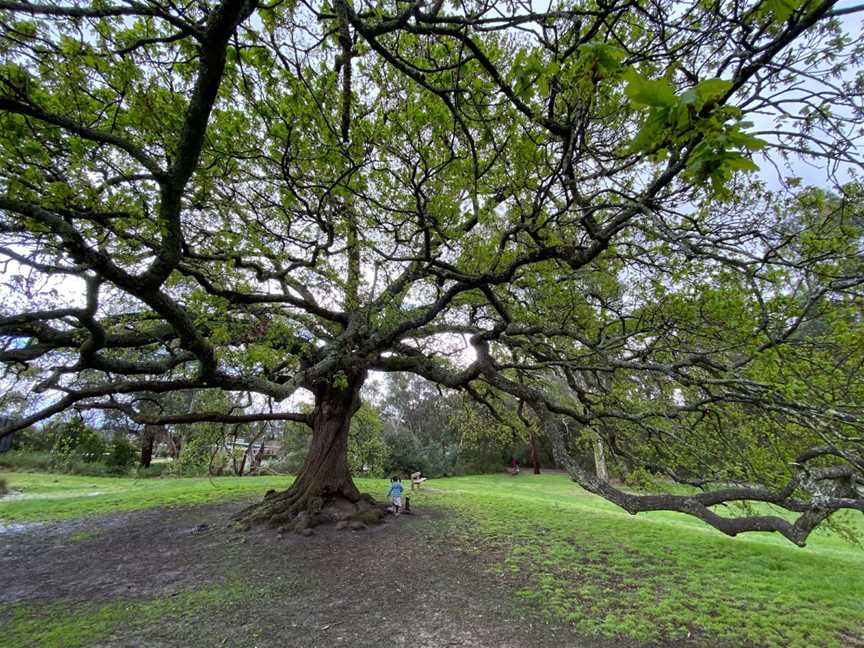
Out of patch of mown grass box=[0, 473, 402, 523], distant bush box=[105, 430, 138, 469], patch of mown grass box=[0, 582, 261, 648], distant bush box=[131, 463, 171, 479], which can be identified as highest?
distant bush box=[105, 430, 138, 469]

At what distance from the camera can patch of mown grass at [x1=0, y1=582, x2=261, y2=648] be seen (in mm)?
4578

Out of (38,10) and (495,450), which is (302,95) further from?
(495,450)

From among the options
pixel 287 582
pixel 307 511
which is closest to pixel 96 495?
pixel 307 511

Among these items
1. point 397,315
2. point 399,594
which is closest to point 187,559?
point 399,594

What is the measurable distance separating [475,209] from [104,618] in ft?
24.3

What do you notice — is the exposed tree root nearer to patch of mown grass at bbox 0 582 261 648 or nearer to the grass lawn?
the grass lawn

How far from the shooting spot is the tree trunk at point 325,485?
9266 millimetres

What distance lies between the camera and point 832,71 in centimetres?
274

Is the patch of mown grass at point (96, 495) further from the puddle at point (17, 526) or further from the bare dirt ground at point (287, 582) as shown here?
the bare dirt ground at point (287, 582)

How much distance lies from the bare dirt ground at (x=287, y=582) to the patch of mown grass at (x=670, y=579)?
806 millimetres

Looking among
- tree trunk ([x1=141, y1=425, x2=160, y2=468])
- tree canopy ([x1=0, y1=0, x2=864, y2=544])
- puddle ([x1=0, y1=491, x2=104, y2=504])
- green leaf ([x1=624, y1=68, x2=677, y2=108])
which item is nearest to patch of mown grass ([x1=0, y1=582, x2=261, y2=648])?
tree canopy ([x1=0, y1=0, x2=864, y2=544])

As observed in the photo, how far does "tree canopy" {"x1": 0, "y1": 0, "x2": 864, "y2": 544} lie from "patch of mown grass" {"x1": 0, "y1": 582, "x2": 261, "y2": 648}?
101 inches

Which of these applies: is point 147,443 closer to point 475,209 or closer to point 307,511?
point 307,511

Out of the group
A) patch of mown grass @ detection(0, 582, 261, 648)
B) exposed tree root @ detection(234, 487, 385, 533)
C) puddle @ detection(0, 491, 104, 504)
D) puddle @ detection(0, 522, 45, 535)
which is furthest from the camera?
puddle @ detection(0, 491, 104, 504)
